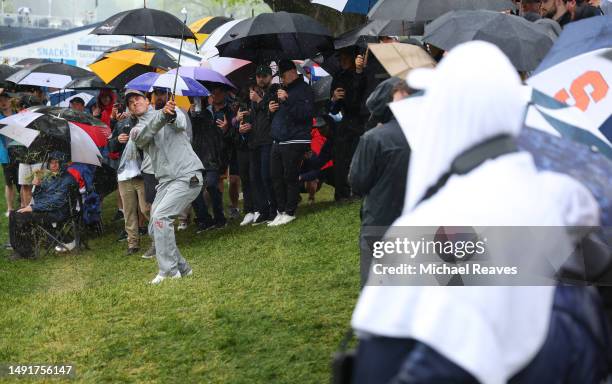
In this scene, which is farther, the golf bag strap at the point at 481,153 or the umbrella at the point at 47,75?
the umbrella at the point at 47,75

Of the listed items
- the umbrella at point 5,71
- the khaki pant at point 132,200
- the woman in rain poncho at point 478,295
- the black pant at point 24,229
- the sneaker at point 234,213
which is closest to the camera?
the woman in rain poncho at point 478,295

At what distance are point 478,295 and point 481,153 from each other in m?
0.36

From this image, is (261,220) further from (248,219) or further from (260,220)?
(248,219)

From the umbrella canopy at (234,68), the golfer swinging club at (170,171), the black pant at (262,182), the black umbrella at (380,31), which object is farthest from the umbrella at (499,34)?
the umbrella canopy at (234,68)

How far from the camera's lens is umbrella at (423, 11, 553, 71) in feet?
20.7

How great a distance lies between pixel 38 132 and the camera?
11.5 m

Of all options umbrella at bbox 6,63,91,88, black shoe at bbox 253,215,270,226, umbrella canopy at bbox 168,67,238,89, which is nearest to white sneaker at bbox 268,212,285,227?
black shoe at bbox 253,215,270,226

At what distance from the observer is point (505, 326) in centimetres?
224

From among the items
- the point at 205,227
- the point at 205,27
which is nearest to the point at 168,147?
the point at 205,227

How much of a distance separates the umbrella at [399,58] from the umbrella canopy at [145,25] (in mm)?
7206

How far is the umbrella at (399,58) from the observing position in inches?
229

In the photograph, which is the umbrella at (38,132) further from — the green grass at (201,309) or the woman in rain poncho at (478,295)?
the woman in rain poncho at (478,295)

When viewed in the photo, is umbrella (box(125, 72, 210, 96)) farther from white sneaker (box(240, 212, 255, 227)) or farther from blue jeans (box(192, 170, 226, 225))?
white sneaker (box(240, 212, 255, 227))

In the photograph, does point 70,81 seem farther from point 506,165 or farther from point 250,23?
point 506,165
